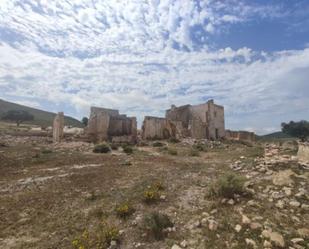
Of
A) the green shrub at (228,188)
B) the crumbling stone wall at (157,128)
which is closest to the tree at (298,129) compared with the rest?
the crumbling stone wall at (157,128)

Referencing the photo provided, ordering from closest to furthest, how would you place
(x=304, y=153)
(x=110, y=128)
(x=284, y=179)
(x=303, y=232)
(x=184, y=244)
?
(x=184, y=244), (x=303, y=232), (x=284, y=179), (x=304, y=153), (x=110, y=128)

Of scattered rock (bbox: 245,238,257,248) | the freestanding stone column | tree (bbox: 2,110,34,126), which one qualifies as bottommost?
scattered rock (bbox: 245,238,257,248)

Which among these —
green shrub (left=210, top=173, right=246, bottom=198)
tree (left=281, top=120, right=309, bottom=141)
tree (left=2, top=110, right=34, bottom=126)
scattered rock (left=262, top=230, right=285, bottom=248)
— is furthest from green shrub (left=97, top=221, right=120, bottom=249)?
tree (left=2, top=110, right=34, bottom=126)

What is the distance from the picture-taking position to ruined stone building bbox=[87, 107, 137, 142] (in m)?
26.6

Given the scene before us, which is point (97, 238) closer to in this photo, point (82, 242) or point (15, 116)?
point (82, 242)

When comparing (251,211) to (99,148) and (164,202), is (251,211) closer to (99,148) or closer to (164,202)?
(164,202)

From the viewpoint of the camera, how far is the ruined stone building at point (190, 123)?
1178 inches

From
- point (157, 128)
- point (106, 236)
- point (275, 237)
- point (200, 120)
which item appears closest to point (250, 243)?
point (275, 237)

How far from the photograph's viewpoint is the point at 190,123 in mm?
31797

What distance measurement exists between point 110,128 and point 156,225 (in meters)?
23.3

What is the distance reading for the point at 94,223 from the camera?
5668mm

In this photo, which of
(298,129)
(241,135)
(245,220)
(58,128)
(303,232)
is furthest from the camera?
(241,135)

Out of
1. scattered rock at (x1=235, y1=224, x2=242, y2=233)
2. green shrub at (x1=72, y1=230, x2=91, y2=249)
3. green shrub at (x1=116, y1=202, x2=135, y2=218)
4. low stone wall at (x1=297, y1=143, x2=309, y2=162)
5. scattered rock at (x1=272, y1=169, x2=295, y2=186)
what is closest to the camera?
green shrub at (x1=72, y1=230, x2=91, y2=249)

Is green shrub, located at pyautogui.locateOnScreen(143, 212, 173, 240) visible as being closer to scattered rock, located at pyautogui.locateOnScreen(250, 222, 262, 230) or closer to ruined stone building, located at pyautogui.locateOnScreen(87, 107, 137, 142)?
scattered rock, located at pyautogui.locateOnScreen(250, 222, 262, 230)
